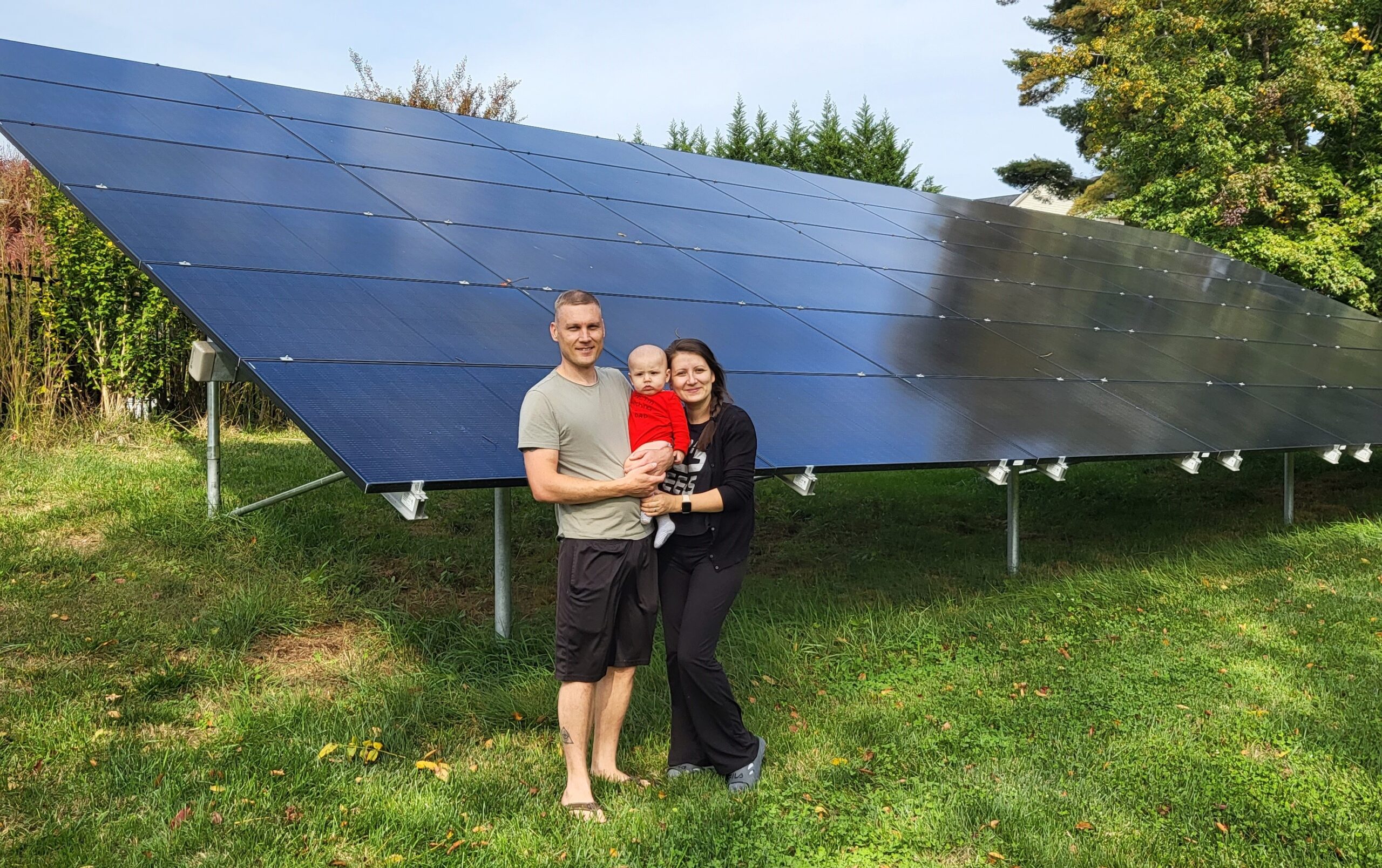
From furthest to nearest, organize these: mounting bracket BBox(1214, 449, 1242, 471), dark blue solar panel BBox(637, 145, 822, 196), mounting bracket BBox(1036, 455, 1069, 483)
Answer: dark blue solar panel BBox(637, 145, 822, 196)
mounting bracket BBox(1214, 449, 1242, 471)
mounting bracket BBox(1036, 455, 1069, 483)

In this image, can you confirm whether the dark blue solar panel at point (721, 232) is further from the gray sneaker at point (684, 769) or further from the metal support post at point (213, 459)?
the gray sneaker at point (684, 769)

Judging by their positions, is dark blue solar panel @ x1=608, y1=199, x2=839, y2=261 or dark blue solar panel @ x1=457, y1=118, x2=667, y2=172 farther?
dark blue solar panel @ x1=457, y1=118, x2=667, y2=172

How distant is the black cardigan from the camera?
4383 mm

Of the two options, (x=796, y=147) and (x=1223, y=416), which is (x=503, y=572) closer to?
(x=1223, y=416)

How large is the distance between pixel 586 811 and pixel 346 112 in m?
6.88

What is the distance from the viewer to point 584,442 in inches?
164

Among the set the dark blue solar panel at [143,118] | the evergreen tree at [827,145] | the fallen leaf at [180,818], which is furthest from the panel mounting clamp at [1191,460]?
the evergreen tree at [827,145]

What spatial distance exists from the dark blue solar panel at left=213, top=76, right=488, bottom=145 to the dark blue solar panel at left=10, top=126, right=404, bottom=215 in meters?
1.47

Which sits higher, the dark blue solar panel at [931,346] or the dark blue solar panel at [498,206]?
the dark blue solar panel at [498,206]

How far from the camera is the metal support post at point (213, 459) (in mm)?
8188

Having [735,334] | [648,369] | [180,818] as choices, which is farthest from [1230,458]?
[180,818]

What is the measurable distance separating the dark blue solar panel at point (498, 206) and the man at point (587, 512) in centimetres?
332

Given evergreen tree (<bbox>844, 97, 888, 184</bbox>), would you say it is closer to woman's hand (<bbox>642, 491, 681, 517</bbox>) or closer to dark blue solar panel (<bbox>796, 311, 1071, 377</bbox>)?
dark blue solar panel (<bbox>796, 311, 1071, 377</bbox>)

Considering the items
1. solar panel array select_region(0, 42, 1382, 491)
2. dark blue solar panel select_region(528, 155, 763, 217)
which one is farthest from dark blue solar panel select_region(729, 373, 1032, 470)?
dark blue solar panel select_region(528, 155, 763, 217)
